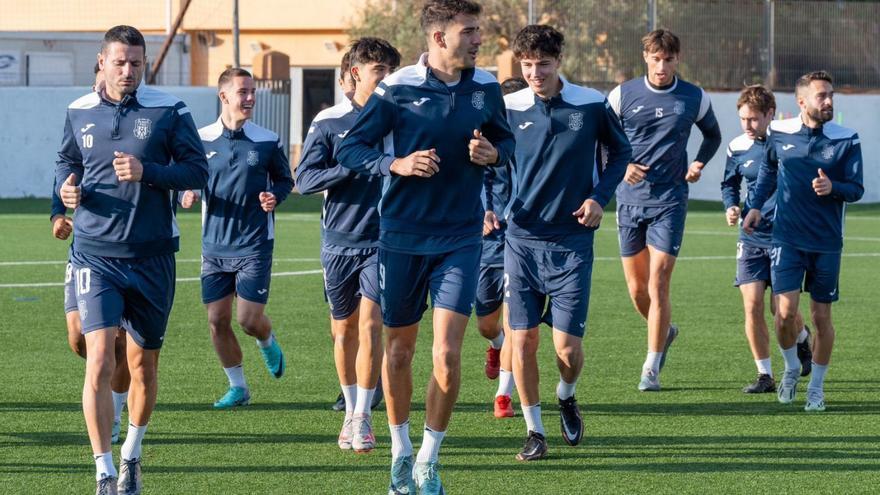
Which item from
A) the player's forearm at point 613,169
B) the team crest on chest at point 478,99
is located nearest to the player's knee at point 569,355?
the player's forearm at point 613,169

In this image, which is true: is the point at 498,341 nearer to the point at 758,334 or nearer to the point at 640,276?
the point at 640,276

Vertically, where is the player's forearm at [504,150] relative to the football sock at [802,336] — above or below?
above

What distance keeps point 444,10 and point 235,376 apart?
3634mm

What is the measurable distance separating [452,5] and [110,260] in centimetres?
207

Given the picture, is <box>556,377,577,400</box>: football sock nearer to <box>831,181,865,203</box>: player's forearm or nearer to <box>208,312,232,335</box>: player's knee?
<box>831,181,865,203</box>: player's forearm

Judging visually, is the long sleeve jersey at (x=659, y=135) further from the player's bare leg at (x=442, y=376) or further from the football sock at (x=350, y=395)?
the player's bare leg at (x=442, y=376)

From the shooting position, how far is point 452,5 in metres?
7.11

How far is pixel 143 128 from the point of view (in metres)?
7.20

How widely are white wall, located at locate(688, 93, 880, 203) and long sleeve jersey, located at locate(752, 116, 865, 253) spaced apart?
21241mm

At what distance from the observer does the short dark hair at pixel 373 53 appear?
27.8 ft

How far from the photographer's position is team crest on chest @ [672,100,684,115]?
10727 millimetres

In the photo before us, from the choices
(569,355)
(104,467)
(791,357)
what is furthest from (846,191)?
(104,467)

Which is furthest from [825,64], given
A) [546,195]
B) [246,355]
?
[546,195]

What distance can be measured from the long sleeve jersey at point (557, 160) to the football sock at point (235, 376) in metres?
2.47
